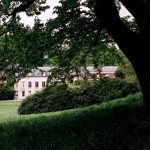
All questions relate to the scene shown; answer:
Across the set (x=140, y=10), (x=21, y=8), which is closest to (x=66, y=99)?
(x=21, y=8)

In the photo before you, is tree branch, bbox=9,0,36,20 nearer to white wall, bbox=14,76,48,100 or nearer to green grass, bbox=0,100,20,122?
green grass, bbox=0,100,20,122

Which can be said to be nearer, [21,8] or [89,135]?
[89,135]

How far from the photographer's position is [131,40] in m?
12.2

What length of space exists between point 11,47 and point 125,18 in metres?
4.79

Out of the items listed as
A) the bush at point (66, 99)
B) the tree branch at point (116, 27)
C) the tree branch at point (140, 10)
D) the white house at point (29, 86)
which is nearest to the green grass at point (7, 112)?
the bush at point (66, 99)

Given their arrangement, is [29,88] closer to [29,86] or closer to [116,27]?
[29,86]

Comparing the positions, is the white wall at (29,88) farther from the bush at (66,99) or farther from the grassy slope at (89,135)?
the grassy slope at (89,135)

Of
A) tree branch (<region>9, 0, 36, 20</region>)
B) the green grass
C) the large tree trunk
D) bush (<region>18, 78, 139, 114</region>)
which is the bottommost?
the green grass

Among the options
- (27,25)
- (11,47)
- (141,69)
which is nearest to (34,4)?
(27,25)

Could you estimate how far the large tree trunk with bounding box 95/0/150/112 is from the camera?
39.6ft

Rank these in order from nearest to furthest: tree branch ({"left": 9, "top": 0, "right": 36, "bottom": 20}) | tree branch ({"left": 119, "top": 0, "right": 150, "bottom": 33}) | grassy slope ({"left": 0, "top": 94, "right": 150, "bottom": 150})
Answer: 1. grassy slope ({"left": 0, "top": 94, "right": 150, "bottom": 150})
2. tree branch ({"left": 119, "top": 0, "right": 150, "bottom": 33})
3. tree branch ({"left": 9, "top": 0, "right": 36, "bottom": 20})

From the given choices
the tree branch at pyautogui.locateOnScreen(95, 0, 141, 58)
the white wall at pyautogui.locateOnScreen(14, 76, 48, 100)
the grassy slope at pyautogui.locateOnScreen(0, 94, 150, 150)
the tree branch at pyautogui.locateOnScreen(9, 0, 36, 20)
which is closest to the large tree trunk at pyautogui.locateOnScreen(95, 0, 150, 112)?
the tree branch at pyautogui.locateOnScreen(95, 0, 141, 58)

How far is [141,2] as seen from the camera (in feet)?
38.7

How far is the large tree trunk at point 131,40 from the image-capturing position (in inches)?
475
